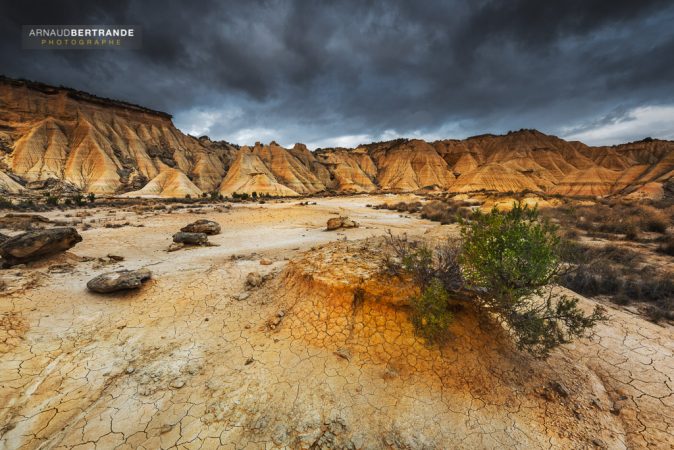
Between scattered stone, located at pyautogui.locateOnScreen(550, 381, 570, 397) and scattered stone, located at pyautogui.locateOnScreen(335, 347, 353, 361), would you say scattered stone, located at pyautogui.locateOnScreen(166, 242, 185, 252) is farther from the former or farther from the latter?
scattered stone, located at pyautogui.locateOnScreen(550, 381, 570, 397)

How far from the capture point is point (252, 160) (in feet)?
195

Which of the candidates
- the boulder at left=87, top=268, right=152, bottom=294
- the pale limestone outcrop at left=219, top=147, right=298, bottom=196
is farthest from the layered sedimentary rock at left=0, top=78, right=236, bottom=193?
the boulder at left=87, top=268, right=152, bottom=294

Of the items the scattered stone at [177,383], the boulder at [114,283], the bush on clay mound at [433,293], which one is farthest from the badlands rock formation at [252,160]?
the bush on clay mound at [433,293]

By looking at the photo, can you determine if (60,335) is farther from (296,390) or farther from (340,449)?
(340,449)

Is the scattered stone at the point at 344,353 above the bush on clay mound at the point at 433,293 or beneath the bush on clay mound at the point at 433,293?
beneath

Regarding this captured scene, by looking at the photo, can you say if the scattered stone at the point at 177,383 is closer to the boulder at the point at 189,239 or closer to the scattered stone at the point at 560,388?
the scattered stone at the point at 560,388

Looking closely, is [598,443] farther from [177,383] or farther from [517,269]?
[177,383]

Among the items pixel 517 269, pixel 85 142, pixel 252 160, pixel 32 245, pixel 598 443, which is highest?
pixel 85 142

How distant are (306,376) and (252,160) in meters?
60.8

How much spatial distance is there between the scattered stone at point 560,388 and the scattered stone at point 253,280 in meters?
6.00

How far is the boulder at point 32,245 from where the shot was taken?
6973 mm

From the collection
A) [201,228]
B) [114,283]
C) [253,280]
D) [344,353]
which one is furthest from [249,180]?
[344,353]

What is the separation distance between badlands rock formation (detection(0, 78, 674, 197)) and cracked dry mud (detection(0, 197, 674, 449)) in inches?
1683

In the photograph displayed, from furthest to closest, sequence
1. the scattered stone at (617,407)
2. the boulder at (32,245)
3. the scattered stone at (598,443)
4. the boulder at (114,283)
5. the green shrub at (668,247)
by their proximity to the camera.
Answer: the green shrub at (668,247)
the boulder at (32,245)
the boulder at (114,283)
the scattered stone at (617,407)
the scattered stone at (598,443)
